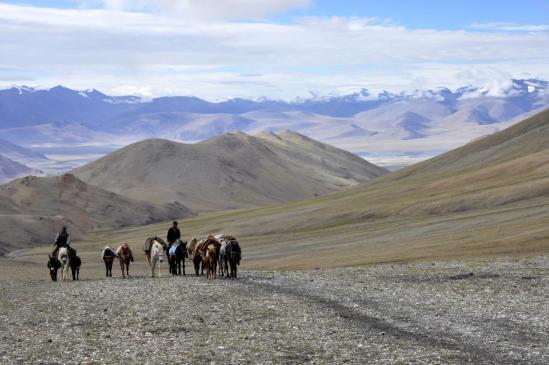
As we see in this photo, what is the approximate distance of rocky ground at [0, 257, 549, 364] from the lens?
21861mm

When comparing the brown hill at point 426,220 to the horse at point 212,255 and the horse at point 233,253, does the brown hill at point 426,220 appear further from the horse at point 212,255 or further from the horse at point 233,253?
the horse at point 212,255

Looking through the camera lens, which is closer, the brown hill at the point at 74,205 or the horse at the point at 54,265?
the horse at the point at 54,265

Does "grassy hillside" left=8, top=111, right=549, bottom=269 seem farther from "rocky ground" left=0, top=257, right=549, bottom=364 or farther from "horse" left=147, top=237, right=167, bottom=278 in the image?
"rocky ground" left=0, top=257, right=549, bottom=364

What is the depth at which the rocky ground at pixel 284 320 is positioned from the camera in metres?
21.9

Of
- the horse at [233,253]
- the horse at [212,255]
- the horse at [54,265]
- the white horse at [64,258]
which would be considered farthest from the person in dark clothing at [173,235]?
the horse at [54,265]

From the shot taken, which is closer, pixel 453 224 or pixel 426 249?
pixel 426 249

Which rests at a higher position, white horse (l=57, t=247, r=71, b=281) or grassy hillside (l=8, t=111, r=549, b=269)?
grassy hillside (l=8, t=111, r=549, b=269)

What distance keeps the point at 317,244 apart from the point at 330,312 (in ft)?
176

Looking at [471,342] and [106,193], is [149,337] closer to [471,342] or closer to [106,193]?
[471,342]

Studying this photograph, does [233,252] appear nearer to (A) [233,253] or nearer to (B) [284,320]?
(A) [233,253]

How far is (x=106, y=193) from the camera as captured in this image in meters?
198

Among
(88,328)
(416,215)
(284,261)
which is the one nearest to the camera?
(88,328)

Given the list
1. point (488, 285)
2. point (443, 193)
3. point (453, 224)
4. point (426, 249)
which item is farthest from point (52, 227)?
point (488, 285)

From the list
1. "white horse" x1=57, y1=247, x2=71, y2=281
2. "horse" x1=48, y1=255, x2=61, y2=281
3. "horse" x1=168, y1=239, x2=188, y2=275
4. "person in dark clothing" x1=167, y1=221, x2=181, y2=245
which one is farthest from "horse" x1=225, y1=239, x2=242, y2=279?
"horse" x1=48, y1=255, x2=61, y2=281
